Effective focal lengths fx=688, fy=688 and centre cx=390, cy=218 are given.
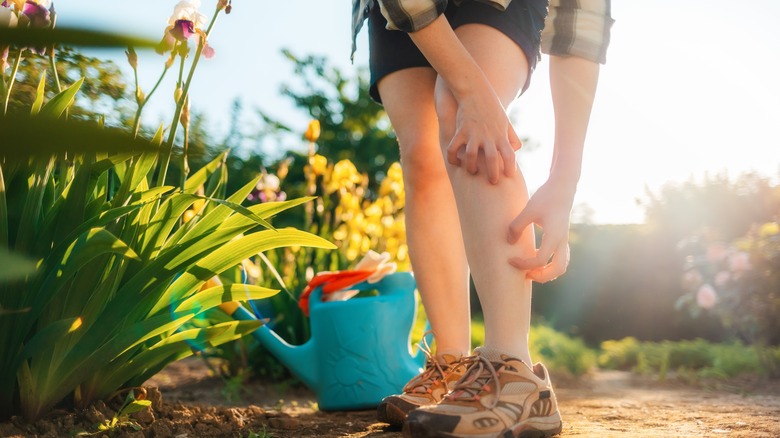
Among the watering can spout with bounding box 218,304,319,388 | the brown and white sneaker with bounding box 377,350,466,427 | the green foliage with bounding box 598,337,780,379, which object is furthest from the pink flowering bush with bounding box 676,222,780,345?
the brown and white sneaker with bounding box 377,350,466,427

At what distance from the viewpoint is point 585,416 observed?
1.86 m

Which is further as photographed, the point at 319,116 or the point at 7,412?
the point at 319,116

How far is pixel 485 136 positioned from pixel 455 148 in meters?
0.06

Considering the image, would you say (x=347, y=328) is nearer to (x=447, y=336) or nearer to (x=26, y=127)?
(x=447, y=336)

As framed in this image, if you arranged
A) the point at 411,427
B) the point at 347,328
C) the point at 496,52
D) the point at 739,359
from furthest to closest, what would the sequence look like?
the point at 739,359 → the point at 347,328 → the point at 496,52 → the point at 411,427

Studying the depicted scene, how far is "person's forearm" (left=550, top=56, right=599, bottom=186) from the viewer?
1.37 meters

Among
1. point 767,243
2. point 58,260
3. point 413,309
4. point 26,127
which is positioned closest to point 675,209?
point 767,243

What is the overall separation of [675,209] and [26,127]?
25.6 ft

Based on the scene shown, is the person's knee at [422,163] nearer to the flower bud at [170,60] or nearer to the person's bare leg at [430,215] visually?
the person's bare leg at [430,215]

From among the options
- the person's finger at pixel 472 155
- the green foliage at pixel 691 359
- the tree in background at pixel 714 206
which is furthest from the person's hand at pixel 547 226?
the tree in background at pixel 714 206

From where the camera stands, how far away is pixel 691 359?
4844mm

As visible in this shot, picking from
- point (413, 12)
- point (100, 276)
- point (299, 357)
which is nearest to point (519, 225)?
point (413, 12)

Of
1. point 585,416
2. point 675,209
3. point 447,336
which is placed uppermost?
point 675,209

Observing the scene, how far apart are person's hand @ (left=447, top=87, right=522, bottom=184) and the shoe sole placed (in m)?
0.44
